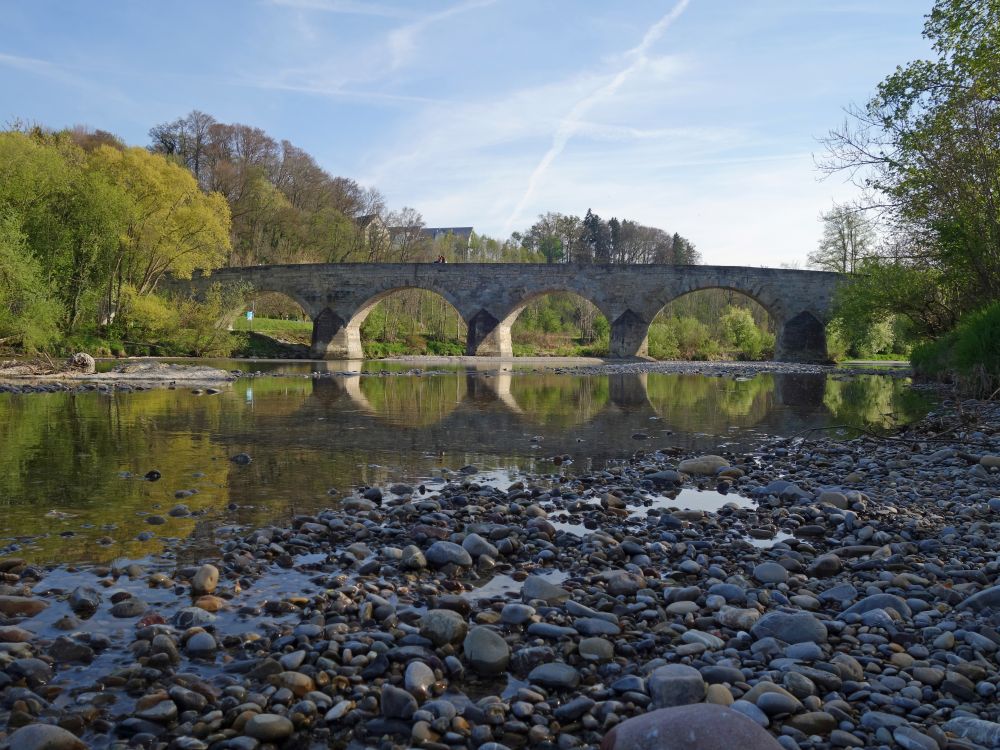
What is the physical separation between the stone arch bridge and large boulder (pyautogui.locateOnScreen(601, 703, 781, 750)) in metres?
38.4

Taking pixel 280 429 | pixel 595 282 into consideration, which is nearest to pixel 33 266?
pixel 280 429

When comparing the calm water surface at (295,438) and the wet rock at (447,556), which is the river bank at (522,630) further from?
the calm water surface at (295,438)

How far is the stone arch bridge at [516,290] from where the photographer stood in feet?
126

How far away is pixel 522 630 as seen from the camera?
343 centimetres

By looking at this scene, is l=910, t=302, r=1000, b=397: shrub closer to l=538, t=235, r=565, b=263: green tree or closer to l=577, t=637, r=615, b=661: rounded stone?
l=577, t=637, r=615, b=661: rounded stone

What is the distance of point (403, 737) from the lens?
2545 mm

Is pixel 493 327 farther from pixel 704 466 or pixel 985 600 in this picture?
pixel 985 600

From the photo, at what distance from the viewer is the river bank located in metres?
2.57

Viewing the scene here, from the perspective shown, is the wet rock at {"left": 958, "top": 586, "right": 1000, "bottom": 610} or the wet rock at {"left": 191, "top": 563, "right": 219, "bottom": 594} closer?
the wet rock at {"left": 958, "top": 586, "right": 1000, "bottom": 610}

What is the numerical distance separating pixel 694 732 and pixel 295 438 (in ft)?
27.4

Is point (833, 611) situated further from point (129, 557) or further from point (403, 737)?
point (129, 557)

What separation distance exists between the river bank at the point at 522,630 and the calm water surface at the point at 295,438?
2.07 feet

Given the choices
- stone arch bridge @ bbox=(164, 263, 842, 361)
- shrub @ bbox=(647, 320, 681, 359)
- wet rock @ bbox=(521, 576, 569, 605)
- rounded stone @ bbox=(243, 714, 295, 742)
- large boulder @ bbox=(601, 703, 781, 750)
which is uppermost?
stone arch bridge @ bbox=(164, 263, 842, 361)

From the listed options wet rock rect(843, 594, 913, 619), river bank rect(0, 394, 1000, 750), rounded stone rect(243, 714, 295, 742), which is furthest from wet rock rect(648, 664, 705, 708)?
rounded stone rect(243, 714, 295, 742)
